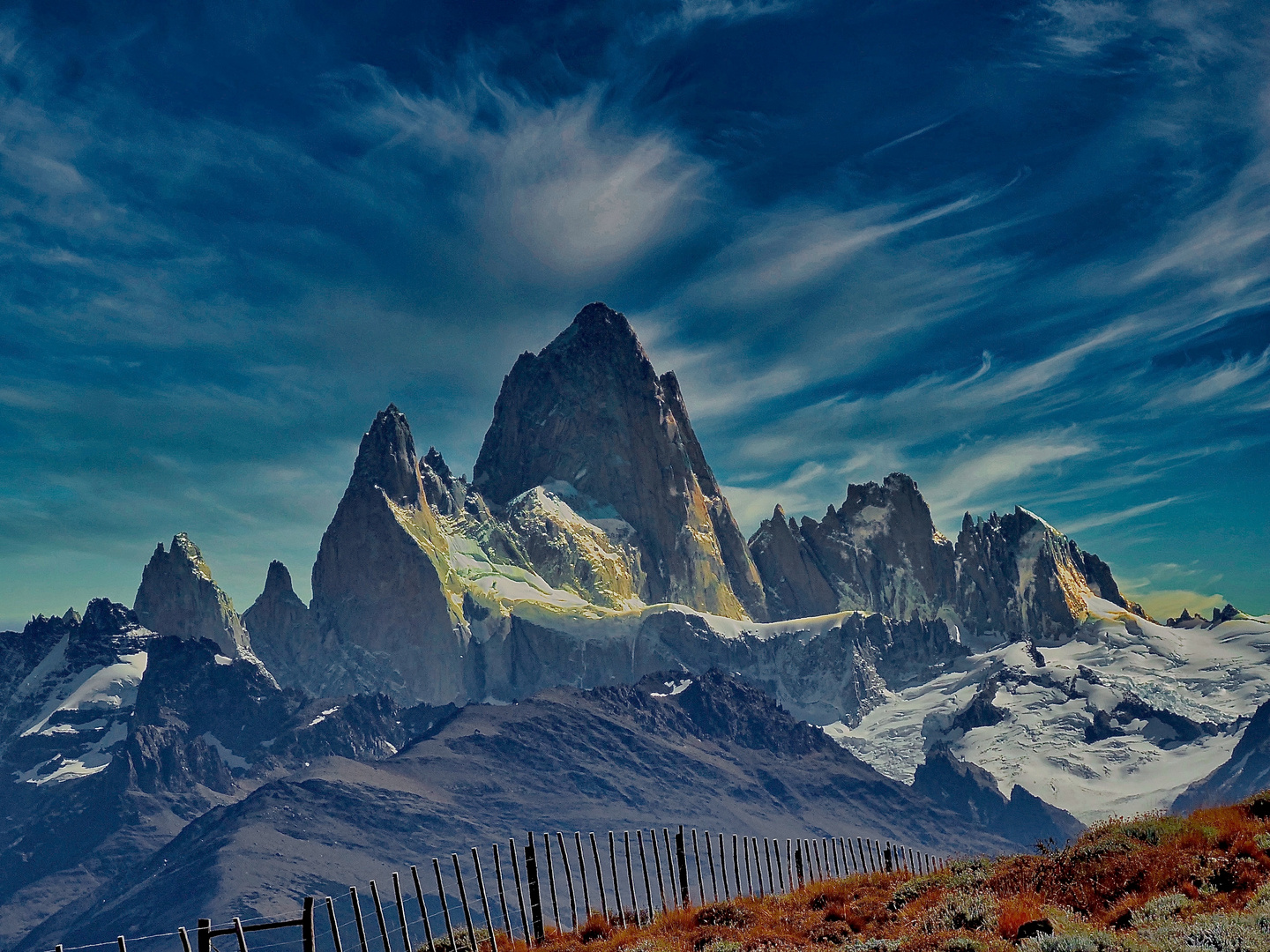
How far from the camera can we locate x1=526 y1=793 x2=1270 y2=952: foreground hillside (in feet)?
77.0

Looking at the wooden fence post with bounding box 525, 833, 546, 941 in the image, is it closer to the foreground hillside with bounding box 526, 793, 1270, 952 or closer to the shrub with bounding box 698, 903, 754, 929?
the foreground hillside with bounding box 526, 793, 1270, 952

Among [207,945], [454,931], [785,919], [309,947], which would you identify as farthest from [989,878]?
[207,945]

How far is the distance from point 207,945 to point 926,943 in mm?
16952

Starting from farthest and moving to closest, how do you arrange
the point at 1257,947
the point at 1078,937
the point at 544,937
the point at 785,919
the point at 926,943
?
the point at 544,937 < the point at 785,919 < the point at 926,943 < the point at 1078,937 < the point at 1257,947

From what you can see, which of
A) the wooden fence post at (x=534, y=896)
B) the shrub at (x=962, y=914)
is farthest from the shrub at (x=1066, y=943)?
the wooden fence post at (x=534, y=896)

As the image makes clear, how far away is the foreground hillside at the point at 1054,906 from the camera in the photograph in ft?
77.0

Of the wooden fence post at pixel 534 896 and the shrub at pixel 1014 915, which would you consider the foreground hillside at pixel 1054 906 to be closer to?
the shrub at pixel 1014 915

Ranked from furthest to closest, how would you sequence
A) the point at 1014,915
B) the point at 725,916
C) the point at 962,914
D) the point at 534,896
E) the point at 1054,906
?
the point at 534,896 → the point at 725,916 → the point at 962,914 → the point at 1054,906 → the point at 1014,915

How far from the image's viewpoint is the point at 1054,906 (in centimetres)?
2711

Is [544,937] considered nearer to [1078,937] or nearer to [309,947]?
[309,947]

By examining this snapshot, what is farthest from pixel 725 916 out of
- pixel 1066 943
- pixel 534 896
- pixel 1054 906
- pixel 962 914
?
pixel 1066 943

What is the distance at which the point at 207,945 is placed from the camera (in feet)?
93.9

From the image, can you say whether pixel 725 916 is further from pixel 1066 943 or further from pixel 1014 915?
pixel 1066 943

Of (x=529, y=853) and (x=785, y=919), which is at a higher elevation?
(x=529, y=853)
